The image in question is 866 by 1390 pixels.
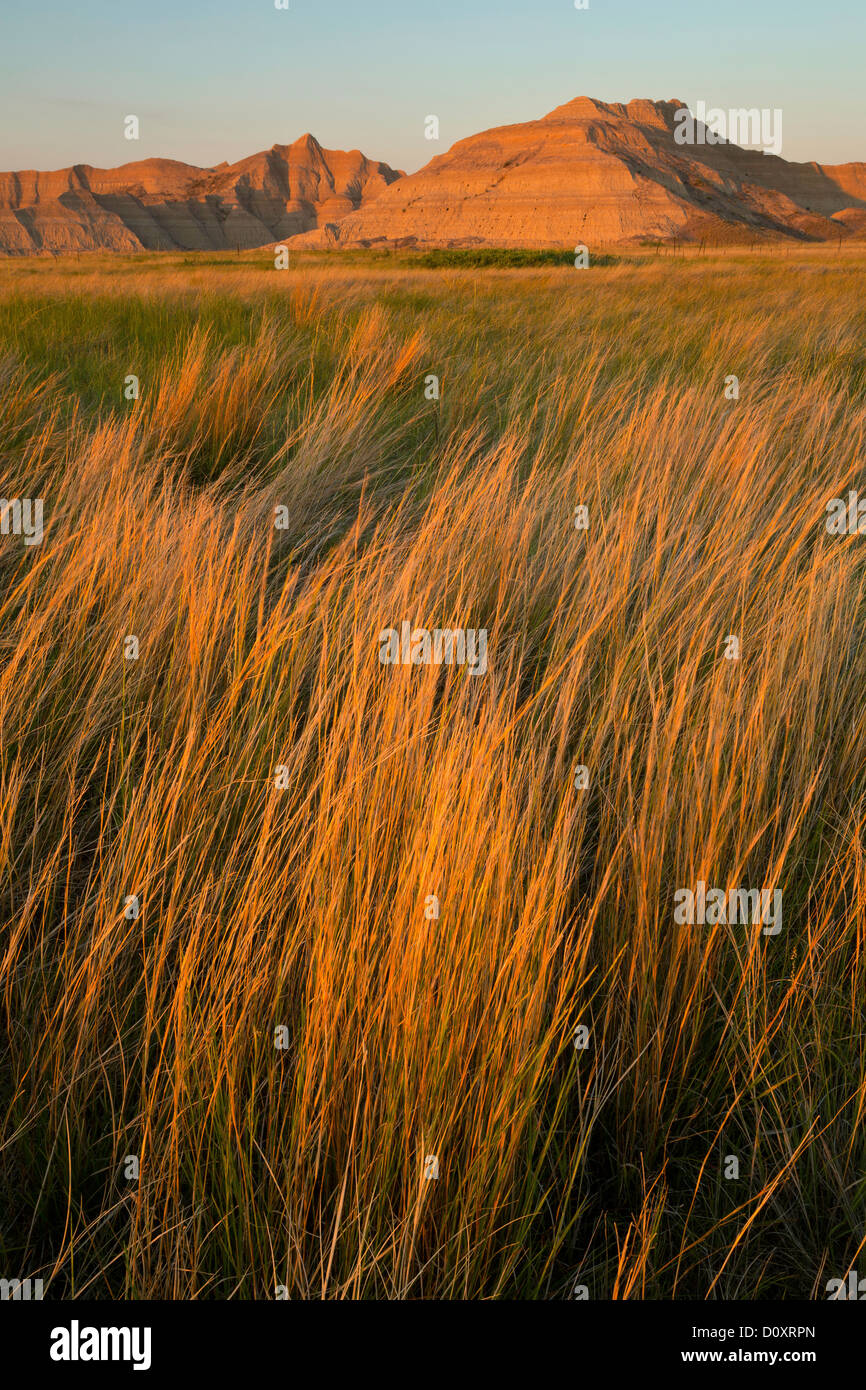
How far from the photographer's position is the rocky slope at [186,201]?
13038 cm

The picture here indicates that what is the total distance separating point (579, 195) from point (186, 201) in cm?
8963

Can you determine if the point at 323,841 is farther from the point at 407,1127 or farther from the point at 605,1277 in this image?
the point at 605,1277

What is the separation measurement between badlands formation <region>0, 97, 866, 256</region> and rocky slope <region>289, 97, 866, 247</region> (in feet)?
0.98

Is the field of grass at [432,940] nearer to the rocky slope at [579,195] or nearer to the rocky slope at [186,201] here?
the rocky slope at [579,195]

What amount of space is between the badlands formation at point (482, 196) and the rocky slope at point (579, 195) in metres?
0.30

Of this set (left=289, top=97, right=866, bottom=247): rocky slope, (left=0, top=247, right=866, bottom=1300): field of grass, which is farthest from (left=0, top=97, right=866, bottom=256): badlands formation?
(left=0, top=247, right=866, bottom=1300): field of grass

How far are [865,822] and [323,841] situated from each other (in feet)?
A: 3.40

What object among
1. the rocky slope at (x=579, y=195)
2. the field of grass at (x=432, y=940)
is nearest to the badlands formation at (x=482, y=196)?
the rocky slope at (x=579, y=195)

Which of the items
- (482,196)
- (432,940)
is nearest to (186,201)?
(482,196)

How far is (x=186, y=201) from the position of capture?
149m

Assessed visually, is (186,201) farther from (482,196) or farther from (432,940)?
(432,940)

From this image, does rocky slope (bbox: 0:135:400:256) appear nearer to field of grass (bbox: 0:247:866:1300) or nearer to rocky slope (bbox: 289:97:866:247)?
rocky slope (bbox: 289:97:866:247)

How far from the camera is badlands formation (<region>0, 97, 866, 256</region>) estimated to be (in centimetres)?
9275
